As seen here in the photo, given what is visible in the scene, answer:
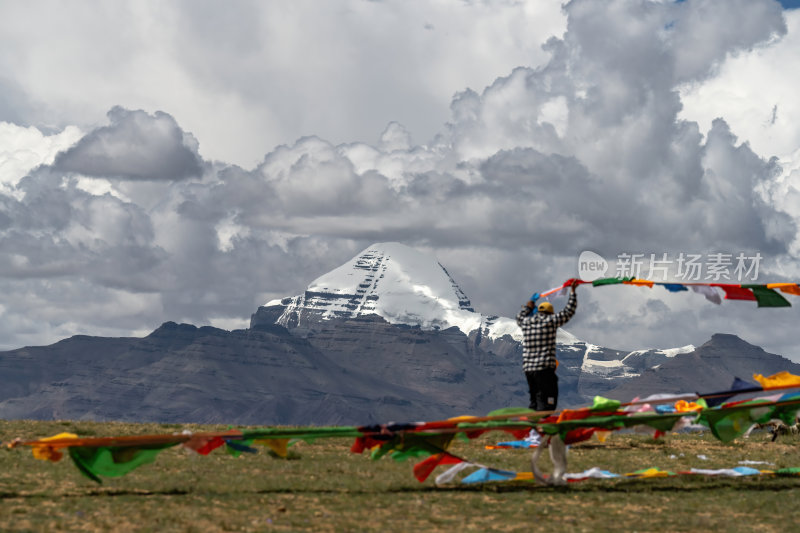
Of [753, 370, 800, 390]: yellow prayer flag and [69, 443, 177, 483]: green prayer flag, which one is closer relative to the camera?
[69, 443, 177, 483]: green prayer flag

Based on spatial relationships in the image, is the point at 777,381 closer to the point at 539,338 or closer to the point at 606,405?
the point at 606,405

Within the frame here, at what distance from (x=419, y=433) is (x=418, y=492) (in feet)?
3.51

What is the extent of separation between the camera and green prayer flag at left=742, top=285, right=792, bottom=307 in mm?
23625

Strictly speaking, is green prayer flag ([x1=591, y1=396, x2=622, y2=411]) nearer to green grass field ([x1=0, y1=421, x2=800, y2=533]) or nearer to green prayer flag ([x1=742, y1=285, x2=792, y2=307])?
green grass field ([x1=0, y1=421, x2=800, y2=533])

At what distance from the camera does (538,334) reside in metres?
23.8

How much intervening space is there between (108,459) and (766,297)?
1408cm

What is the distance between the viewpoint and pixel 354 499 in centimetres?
1838

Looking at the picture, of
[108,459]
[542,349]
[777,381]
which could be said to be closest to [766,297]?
[777,381]

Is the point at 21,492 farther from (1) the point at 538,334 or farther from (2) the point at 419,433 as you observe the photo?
(1) the point at 538,334

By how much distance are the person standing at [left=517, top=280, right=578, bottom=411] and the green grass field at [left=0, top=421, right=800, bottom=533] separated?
161cm

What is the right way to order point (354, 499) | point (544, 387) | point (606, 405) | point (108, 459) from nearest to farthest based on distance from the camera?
1. point (354, 499)
2. point (108, 459)
3. point (606, 405)
4. point (544, 387)

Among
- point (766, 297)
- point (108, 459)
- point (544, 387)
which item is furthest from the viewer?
point (544, 387)

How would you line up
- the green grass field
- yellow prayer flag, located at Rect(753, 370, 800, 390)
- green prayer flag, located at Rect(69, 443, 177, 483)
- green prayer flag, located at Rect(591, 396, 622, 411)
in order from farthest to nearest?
yellow prayer flag, located at Rect(753, 370, 800, 390) < green prayer flag, located at Rect(591, 396, 622, 411) < green prayer flag, located at Rect(69, 443, 177, 483) < the green grass field

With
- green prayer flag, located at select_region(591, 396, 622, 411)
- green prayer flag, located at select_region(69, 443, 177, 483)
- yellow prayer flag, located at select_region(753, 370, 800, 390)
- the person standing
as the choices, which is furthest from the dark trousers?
green prayer flag, located at select_region(69, 443, 177, 483)
